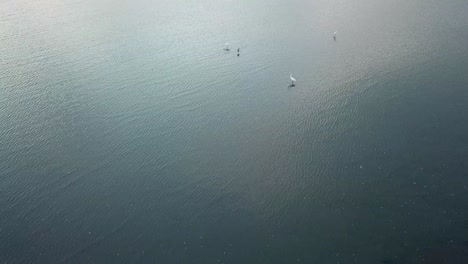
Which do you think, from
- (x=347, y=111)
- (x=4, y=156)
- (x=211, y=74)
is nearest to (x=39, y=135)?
(x=4, y=156)

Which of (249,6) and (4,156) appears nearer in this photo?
(4,156)

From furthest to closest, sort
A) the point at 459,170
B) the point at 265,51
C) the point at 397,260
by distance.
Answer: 1. the point at 265,51
2. the point at 459,170
3. the point at 397,260

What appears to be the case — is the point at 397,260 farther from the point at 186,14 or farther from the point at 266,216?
the point at 186,14

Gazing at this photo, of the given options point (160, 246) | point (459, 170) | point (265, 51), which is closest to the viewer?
point (160, 246)

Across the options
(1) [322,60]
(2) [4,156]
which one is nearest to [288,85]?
(1) [322,60]

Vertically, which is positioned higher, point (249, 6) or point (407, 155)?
point (249, 6)

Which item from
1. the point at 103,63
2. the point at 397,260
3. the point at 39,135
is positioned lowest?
the point at 397,260
